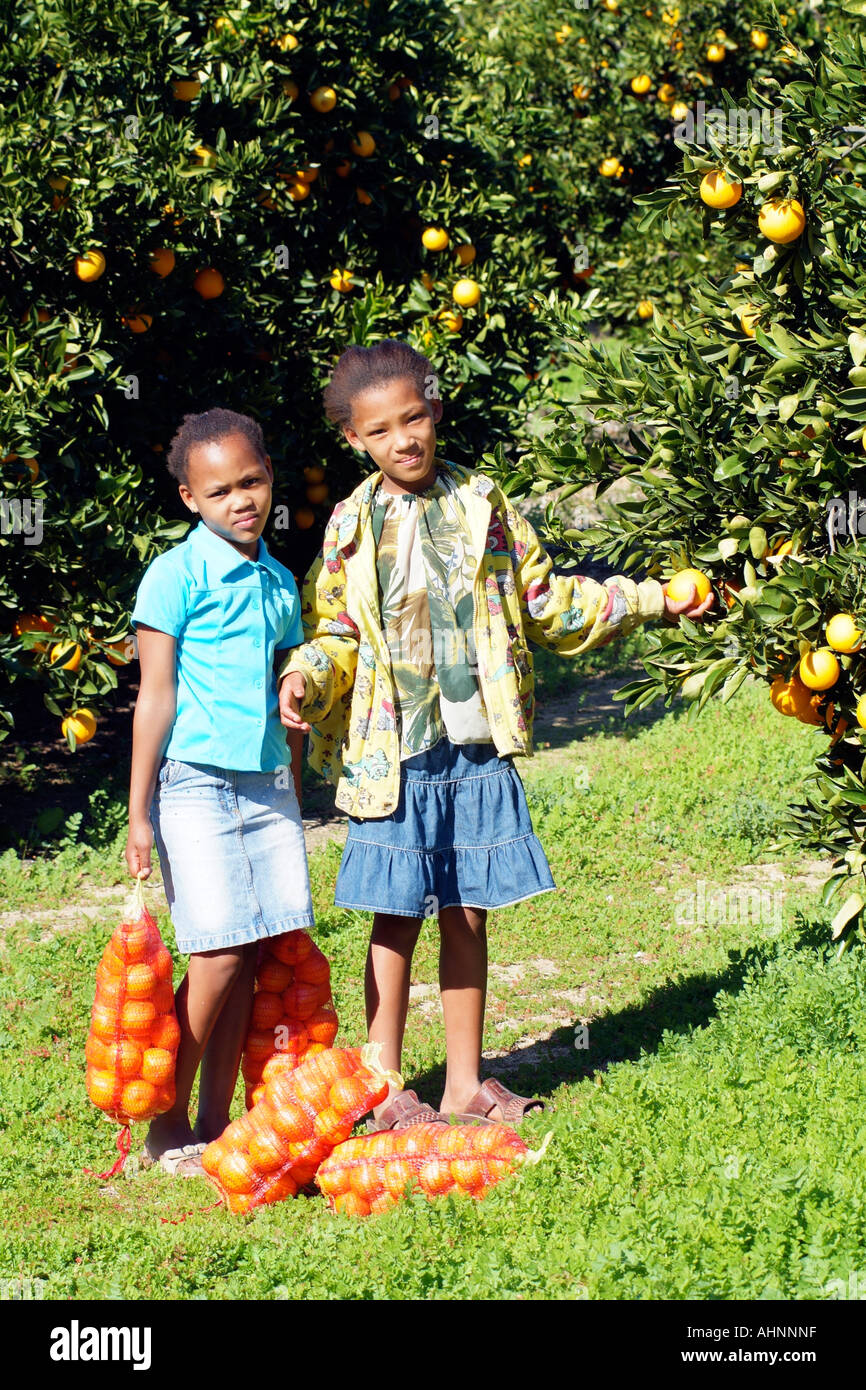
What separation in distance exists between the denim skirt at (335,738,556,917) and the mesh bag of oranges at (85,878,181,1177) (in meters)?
0.47

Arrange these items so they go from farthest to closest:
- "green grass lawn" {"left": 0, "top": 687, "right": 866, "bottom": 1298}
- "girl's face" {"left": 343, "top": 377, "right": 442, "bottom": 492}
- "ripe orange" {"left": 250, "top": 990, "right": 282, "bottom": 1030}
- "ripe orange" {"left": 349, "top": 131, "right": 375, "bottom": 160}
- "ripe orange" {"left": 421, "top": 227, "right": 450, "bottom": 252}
Answer: "ripe orange" {"left": 421, "top": 227, "right": 450, "bottom": 252}
"ripe orange" {"left": 349, "top": 131, "right": 375, "bottom": 160}
"ripe orange" {"left": 250, "top": 990, "right": 282, "bottom": 1030}
"girl's face" {"left": 343, "top": 377, "right": 442, "bottom": 492}
"green grass lawn" {"left": 0, "top": 687, "right": 866, "bottom": 1298}

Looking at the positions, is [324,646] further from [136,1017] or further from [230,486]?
[136,1017]

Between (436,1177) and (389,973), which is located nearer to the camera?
(436,1177)

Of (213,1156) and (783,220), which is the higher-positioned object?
(783,220)

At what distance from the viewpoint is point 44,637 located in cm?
561

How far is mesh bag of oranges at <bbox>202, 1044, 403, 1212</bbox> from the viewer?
10.9ft

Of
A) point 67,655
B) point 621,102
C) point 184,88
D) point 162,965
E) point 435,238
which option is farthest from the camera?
point 621,102

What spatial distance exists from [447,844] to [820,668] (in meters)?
1.02

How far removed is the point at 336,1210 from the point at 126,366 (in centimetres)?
422

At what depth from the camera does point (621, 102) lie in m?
9.83

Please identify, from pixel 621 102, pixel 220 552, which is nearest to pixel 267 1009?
pixel 220 552

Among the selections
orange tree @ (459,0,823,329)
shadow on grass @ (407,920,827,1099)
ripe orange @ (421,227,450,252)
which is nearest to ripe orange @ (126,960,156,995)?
shadow on grass @ (407,920,827,1099)

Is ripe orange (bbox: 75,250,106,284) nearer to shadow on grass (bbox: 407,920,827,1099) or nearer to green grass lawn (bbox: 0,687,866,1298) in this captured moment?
green grass lawn (bbox: 0,687,866,1298)
